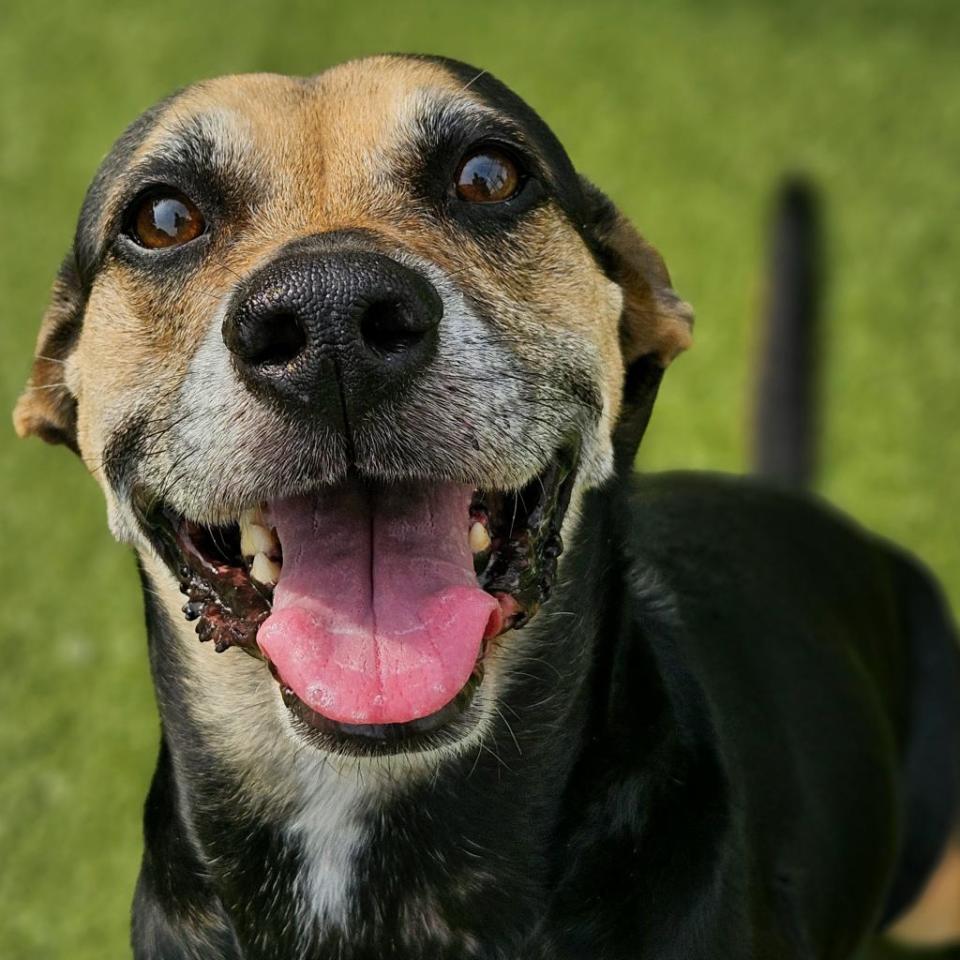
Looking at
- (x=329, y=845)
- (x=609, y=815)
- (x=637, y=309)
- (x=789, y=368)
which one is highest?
(x=637, y=309)

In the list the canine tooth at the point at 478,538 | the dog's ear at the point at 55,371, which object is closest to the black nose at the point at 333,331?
the canine tooth at the point at 478,538

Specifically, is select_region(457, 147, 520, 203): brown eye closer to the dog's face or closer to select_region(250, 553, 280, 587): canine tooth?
the dog's face

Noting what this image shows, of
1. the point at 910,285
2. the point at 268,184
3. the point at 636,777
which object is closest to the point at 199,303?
the point at 268,184

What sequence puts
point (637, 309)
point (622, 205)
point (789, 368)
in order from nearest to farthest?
point (637, 309) → point (789, 368) → point (622, 205)

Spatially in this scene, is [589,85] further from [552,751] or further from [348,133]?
[552,751]

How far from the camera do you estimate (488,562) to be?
238 centimetres

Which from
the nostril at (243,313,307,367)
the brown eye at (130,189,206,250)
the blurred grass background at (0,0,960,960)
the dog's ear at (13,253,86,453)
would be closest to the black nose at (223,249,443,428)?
the nostril at (243,313,307,367)

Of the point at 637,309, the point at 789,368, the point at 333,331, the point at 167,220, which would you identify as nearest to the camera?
the point at 333,331

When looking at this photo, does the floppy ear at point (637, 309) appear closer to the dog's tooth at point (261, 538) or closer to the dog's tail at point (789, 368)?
the dog's tooth at point (261, 538)

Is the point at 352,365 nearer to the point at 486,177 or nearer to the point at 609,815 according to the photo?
the point at 486,177

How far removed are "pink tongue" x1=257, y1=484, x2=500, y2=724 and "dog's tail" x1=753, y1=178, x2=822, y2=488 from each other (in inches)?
90.2

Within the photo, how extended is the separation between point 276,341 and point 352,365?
129 millimetres

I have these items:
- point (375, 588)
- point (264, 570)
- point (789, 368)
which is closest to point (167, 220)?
point (264, 570)

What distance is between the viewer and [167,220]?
2.54 meters
